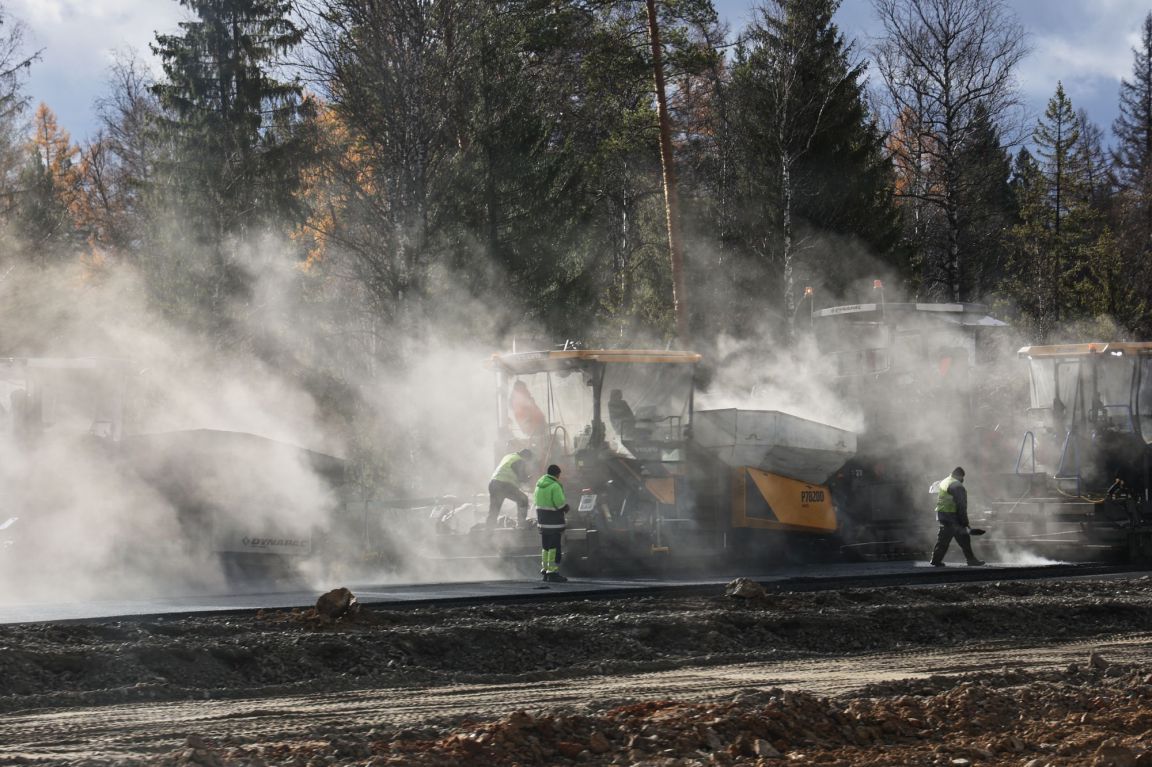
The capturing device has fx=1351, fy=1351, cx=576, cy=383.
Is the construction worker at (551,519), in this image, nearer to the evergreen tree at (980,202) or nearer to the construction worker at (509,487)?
the construction worker at (509,487)

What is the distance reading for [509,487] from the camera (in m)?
18.6

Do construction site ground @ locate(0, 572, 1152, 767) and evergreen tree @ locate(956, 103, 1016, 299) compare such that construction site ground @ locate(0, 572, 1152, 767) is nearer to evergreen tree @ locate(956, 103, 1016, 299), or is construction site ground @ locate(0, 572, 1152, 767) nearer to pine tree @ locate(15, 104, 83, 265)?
pine tree @ locate(15, 104, 83, 265)

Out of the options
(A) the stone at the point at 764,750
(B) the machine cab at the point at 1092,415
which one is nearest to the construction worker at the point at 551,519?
(B) the machine cab at the point at 1092,415

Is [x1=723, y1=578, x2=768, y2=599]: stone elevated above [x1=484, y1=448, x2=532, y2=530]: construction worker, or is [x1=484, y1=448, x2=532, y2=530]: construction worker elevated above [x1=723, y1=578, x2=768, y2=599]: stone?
[x1=484, y1=448, x2=532, y2=530]: construction worker

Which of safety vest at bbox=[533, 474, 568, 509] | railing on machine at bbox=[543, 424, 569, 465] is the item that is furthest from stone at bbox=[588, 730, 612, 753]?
railing on machine at bbox=[543, 424, 569, 465]

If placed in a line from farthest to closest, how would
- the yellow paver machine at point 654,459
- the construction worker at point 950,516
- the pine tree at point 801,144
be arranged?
the pine tree at point 801,144
the construction worker at point 950,516
the yellow paver machine at point 654,459

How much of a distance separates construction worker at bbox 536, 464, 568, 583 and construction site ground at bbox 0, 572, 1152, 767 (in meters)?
2.20

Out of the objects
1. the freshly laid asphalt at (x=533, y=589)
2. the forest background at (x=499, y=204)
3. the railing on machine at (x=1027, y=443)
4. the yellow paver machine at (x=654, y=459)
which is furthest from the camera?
the forest background at (x=499, y=204)

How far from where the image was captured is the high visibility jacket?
1708 cm

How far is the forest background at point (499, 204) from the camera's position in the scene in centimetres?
2744

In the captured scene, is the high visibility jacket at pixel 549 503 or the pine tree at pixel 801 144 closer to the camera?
the high visibility jacket at pixel 549 503

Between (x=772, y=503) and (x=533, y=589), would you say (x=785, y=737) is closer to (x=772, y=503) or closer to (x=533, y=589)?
(x=533, y=589)

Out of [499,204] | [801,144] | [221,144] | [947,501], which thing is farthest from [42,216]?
[947,501]

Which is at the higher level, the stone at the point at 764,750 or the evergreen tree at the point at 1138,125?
the evergreen tree at the point at 1138,125
